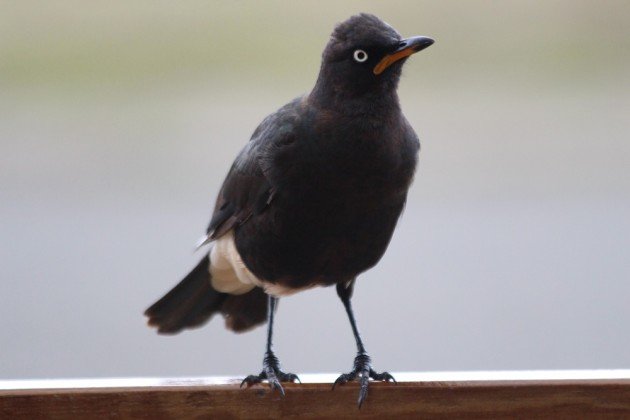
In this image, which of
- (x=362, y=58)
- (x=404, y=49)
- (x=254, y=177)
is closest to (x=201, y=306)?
(x=254, y=177)

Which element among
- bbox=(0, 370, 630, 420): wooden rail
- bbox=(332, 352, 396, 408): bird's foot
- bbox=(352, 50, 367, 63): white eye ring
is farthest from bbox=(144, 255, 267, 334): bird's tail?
bbox=(352, 50, 367, 63): white eye ring

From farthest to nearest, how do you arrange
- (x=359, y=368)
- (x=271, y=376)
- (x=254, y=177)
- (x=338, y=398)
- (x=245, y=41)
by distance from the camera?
(x=245, y=41) < (x=254, y=177) < (x=359, y=368) < (x=271, y=376) < (x=338, y=398)

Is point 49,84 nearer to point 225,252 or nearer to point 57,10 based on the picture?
point 57,10

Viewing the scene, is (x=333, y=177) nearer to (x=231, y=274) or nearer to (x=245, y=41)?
(x=231, y=274)

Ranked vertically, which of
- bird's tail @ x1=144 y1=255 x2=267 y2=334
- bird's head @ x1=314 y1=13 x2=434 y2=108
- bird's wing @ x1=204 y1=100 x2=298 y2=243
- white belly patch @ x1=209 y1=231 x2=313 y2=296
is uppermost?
bird's head @ x1=314 y1=13 x2=434 y2=108

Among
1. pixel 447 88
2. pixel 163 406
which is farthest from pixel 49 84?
pixel 163 406

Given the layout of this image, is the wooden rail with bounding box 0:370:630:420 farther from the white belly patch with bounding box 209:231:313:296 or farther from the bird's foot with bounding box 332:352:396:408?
the white belly patch with bounding box 209:231:313:296
